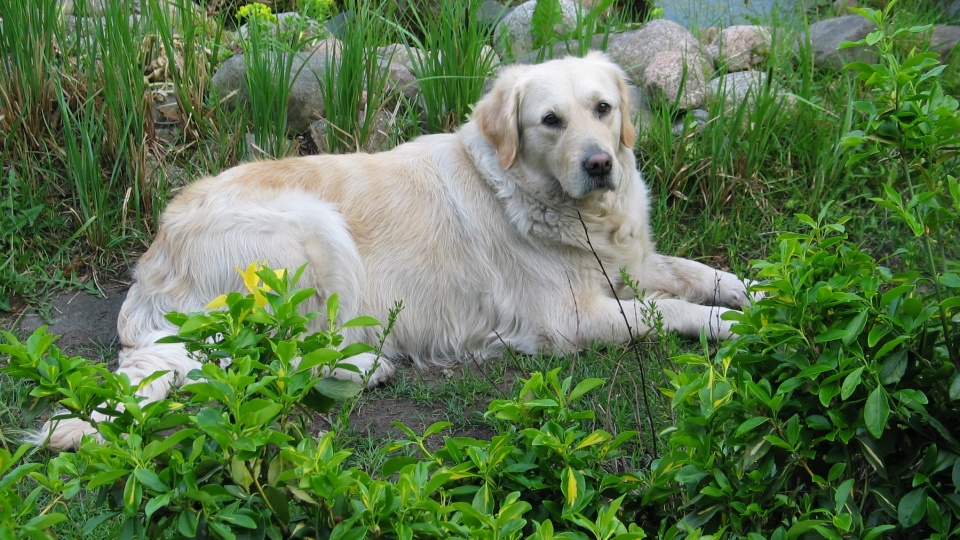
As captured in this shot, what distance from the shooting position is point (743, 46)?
5.59 metres

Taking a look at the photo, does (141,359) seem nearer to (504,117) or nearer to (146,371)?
(146,371)

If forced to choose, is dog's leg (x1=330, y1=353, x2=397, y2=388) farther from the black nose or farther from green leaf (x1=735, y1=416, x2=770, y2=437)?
green leaf (x1=735, y1=416, x2=770, y2=437)

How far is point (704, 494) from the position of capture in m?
1.95

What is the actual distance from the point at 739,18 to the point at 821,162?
2235 millimetres

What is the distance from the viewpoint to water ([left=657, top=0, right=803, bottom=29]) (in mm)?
5961

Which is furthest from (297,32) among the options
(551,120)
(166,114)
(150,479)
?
(150,479)

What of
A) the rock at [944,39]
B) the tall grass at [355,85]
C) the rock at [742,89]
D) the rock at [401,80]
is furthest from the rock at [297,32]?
the rock at [944,39]

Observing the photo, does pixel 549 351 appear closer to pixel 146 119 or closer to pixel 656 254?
pixel 656 254

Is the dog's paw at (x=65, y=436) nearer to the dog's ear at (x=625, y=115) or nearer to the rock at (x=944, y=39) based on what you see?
the dog's ear at (x=625, y=115)

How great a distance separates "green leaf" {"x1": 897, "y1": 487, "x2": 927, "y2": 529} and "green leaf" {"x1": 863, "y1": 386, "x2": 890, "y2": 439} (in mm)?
209

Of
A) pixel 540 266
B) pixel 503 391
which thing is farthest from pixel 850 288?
pixel 540 266

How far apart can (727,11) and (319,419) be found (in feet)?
13.9

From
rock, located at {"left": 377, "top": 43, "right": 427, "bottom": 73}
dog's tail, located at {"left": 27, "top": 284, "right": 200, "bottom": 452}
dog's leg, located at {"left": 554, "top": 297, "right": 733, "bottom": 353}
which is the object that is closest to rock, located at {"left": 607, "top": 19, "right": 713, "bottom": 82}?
rock, located at {"left": 377, "top": 43, "right": 427, "bottom": 73}

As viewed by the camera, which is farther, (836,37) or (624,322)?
(836,37)
